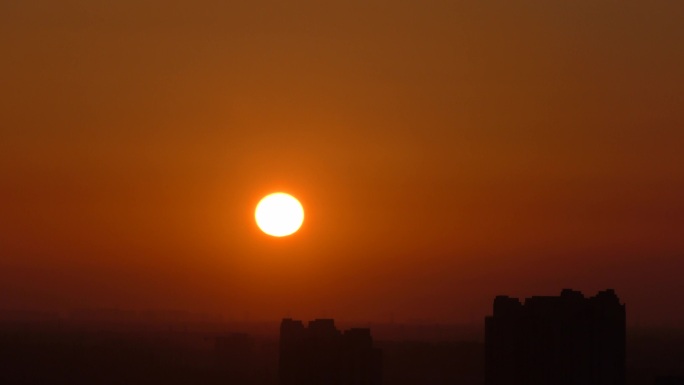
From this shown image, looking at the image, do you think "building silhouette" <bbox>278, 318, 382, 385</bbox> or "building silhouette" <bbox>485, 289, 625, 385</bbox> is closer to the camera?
"building silhouette" <bbox>485, 289, 625, 385</bbox>

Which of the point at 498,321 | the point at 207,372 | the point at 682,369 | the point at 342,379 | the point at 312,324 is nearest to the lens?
the point at 498,321

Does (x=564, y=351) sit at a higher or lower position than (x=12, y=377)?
lower

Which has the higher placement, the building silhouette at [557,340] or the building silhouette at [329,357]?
the building silhouette at [329,357]

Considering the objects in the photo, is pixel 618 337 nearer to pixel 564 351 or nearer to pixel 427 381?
pixel 564 351

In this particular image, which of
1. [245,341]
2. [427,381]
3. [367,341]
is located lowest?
[367,341]

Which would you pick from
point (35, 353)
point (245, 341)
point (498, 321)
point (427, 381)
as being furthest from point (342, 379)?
point (35, 353)
